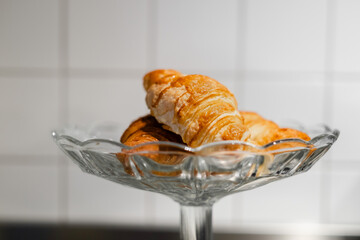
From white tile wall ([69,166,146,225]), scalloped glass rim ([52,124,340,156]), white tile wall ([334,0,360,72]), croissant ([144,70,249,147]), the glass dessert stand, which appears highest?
white tile wall ([334,0,360,72])

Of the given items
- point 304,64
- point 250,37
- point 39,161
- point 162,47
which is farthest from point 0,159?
point 304,64

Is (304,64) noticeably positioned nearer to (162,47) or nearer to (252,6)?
(252,6)

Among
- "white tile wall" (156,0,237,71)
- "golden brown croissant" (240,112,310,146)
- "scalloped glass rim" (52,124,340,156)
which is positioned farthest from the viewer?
"white tile wall" (156,0,237,71)

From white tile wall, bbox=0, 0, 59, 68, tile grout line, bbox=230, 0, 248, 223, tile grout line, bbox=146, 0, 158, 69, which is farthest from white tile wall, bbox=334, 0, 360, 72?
white tile wall, bbox=0, 0, 59, 68

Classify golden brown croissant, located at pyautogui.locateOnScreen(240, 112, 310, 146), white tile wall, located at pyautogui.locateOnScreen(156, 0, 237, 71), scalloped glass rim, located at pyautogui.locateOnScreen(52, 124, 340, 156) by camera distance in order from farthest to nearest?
white tile wall, located at pyautogui.locateOnScreen(156, 0, 237, 71) < golden brown croissant, located at pyautogui.locateOnScreen(240, 112, 310, 146) < scalloped glass rim, located at pyautogui.locateOnScreen(52, 124, 340, 156)

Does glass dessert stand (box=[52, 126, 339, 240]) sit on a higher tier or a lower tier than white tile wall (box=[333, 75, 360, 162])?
higher

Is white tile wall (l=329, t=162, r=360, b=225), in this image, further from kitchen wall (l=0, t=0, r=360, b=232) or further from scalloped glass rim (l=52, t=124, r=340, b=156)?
scalloped glass rim (l=52, t=124, r=340, b=156)

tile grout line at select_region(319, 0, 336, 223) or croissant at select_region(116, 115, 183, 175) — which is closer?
croissant at select_region(116, 115, 183, 175)

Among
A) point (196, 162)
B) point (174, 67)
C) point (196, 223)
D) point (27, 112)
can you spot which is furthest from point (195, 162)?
point (27, 112)
